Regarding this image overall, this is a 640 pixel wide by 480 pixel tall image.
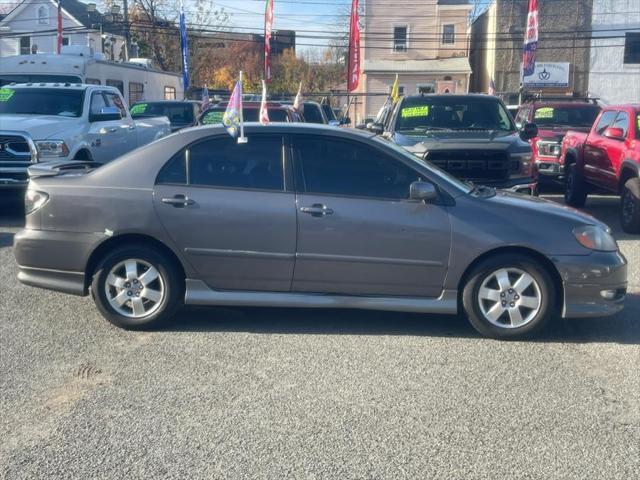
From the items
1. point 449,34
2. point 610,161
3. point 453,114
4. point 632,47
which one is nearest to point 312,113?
point 453,114

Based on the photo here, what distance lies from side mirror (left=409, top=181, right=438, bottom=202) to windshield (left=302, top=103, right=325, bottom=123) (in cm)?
1448

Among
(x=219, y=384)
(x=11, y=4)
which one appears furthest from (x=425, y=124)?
(x=11, y=4)

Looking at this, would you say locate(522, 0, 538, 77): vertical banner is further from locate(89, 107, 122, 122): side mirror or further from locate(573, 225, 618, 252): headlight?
locate(573, 225, 618, 252): headlight

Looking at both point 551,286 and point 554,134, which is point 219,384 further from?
point 554,134

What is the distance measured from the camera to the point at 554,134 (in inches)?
592

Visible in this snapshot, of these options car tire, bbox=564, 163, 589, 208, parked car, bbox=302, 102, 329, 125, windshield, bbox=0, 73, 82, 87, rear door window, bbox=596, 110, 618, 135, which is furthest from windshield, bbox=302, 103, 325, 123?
rear door window, bbox=596, 110, 618, 135

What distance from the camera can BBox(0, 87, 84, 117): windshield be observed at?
12562 millimetres

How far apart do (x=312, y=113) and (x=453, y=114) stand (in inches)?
369

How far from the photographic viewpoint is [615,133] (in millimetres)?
11273

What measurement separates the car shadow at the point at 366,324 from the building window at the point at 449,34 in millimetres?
41476

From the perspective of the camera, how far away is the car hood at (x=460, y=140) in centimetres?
1017

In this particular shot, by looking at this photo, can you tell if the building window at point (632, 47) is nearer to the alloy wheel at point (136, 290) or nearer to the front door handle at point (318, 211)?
the front door handle at point (318, 211)

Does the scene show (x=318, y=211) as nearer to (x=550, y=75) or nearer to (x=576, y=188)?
(x=576, y=188)

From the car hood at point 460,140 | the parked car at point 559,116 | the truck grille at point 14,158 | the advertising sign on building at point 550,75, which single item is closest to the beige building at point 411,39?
the advertising sign on building at point 550,75
